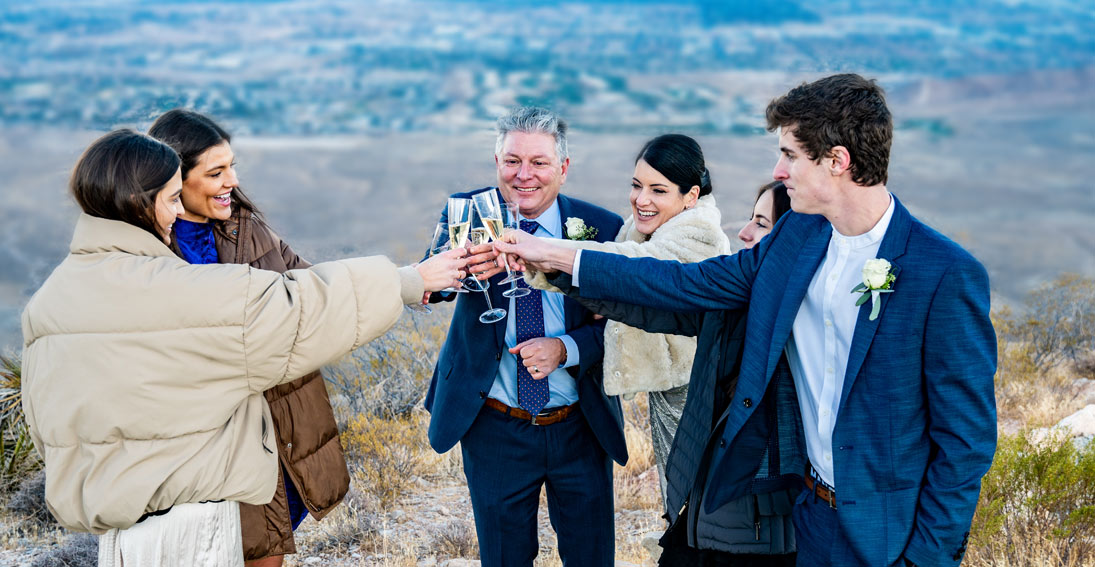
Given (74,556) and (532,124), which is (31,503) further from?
(532,124)

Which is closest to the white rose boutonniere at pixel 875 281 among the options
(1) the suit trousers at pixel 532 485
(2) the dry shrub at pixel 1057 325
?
(1) the suit trousers at pixel 532 485

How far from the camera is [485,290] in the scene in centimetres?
326

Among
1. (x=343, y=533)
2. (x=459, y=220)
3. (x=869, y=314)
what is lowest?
(x=343, y=533)

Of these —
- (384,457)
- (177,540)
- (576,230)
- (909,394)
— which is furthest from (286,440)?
(384,457)

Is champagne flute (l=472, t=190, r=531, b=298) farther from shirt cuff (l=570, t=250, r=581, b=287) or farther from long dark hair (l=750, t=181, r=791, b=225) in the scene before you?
long dark hair (l=750, t=181, r=791, b=225)

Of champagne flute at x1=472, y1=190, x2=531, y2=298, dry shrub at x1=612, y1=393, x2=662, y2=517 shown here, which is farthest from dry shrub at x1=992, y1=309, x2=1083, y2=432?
champagne flute at x1=472, y1=190, x2=531, y2=298

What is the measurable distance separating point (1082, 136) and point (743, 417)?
226 feet

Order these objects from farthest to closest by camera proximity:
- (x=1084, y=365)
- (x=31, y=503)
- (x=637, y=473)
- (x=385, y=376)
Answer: (x=1084, y=365)
(x=385, y=376)
(x=637, y=473)
(x=31, y=503)

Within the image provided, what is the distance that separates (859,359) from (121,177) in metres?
2.19

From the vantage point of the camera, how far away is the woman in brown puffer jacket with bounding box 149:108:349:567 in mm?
2971

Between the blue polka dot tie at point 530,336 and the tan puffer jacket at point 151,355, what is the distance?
1.08 metres

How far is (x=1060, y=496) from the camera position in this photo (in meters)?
4.44

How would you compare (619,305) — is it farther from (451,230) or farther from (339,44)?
(339,44)

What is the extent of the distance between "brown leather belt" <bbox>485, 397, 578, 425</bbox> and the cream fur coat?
259 millimetres
